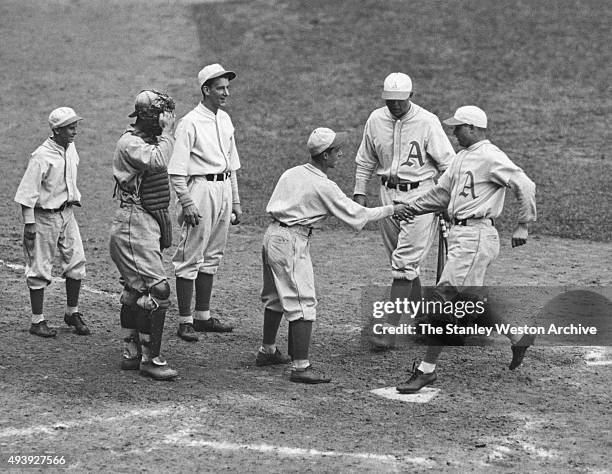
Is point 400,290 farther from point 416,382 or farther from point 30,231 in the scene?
point 30,231

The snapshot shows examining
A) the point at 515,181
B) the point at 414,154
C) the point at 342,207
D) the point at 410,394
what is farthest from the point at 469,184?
the point at 410,394

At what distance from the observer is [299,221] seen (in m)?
7.14

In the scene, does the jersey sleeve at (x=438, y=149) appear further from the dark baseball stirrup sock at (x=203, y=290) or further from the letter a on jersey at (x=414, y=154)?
the dark baseball stirrup sock at (x=203, y=290)

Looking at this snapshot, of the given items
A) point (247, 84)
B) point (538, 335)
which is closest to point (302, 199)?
point (538, 335)

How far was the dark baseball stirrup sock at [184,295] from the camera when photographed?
8.09 meters

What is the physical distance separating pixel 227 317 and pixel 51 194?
5.87ft

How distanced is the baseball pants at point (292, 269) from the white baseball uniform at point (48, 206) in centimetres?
166

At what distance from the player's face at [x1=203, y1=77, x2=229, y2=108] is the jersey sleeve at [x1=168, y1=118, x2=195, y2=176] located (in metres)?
0.28

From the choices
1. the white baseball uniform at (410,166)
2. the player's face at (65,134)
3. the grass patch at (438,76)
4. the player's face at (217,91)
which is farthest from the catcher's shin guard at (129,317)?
the grass patch at (438,76)

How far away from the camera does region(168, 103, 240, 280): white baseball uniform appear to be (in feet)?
25.9

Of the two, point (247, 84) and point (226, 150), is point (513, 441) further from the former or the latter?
point (247, 84)

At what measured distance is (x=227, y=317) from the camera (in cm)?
876

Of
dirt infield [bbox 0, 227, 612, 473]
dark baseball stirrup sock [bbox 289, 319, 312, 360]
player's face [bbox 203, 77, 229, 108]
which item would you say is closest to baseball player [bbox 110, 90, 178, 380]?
dirt infield [bbox 0, 227, 612, 473]

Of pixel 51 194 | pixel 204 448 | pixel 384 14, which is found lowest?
pixel 204 448
